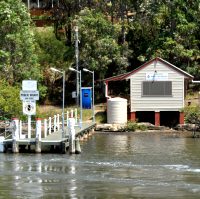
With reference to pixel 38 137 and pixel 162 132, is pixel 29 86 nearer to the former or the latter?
pixel 38 137

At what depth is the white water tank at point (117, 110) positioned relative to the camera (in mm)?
58750

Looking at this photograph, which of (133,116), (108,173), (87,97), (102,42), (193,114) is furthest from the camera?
(102,42)

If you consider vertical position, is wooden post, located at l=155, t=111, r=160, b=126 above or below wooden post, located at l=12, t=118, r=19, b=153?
above

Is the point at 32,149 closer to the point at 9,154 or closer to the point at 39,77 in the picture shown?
the point at 9,154

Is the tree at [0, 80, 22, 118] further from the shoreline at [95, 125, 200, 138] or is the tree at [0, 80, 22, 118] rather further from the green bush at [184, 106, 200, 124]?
the green bush at [184, 106, 200, 124]

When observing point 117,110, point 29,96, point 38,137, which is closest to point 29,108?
point 29,96

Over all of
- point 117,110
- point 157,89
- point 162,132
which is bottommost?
point 162,132

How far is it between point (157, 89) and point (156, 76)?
120 cm

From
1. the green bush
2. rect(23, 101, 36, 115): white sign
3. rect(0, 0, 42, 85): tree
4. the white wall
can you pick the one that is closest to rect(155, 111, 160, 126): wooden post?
the white wall

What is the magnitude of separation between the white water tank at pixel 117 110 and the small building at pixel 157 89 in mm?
1195

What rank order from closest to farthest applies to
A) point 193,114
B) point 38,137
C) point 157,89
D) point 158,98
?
point 38,137 → point 193,114 → point 158,98 → point 157,89

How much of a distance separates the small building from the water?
51.7ft

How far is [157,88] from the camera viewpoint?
198 feet

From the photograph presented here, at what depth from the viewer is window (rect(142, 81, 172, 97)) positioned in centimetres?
6019
